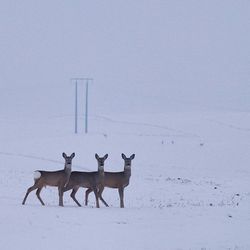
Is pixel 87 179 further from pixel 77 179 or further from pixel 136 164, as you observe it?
pixel 136 164

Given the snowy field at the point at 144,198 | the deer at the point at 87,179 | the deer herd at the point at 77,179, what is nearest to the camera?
the snowy field at the point at 144,198

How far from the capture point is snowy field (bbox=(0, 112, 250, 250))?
13.3m

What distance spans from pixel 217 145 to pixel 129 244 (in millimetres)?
32336

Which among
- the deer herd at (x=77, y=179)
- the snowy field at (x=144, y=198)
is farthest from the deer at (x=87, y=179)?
the snowy field at (x=144, y=198)

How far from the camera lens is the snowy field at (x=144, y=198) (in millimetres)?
13336

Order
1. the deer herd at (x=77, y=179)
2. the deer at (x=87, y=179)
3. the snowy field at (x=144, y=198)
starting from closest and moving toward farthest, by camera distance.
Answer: the snowy field at (x=144, y=198) < the deer herd at (x=77, y=179) < the deer at (x=87, y=179)

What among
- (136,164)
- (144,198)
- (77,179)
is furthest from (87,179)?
(136,164)

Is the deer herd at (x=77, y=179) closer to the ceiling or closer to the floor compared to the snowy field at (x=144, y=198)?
closer to the ceiling

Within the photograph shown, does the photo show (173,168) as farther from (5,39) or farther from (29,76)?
(5,39)

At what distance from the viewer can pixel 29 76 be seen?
162m

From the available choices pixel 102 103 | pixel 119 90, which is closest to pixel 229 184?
pixel 102 103

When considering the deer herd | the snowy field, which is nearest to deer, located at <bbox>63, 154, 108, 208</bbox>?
the deer herd

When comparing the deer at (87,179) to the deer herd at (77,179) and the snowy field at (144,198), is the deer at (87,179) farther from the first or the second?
the snowy field at (144,198)

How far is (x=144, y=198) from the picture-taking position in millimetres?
22703
